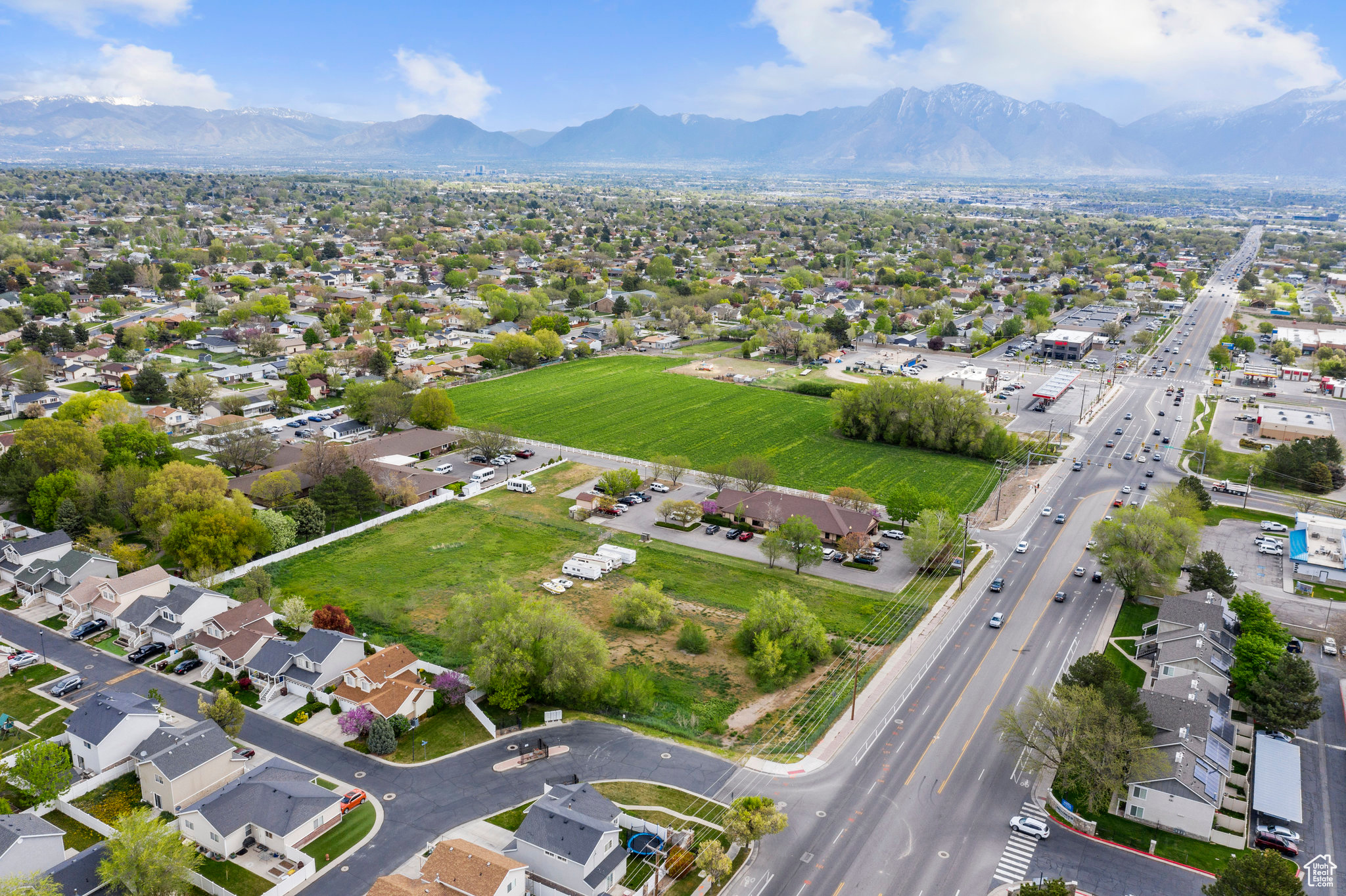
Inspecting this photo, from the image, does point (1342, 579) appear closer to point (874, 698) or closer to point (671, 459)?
point (874, 698)

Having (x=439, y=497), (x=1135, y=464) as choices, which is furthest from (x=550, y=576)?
(x=1135, y=464)

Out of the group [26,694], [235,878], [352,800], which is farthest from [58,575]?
[235,878]

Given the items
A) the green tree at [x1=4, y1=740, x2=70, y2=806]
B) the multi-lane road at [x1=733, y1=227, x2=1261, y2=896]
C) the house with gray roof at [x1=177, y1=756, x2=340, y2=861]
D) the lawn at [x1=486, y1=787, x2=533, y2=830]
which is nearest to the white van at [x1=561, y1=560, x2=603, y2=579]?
the multi-lane road at [x1=733, y1=227, x2=1261, y2=896]

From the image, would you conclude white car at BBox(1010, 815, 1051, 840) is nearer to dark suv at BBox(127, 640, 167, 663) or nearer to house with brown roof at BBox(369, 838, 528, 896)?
house with brown roof at BBox(369, 838, 528, 896)

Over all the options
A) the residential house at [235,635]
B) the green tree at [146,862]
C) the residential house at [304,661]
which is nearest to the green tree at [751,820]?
the green tree at [146,862]

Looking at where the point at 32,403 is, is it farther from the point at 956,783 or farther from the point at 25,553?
the point at 956,783

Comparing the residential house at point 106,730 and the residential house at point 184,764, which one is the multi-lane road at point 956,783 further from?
the residential house at point 106,730
